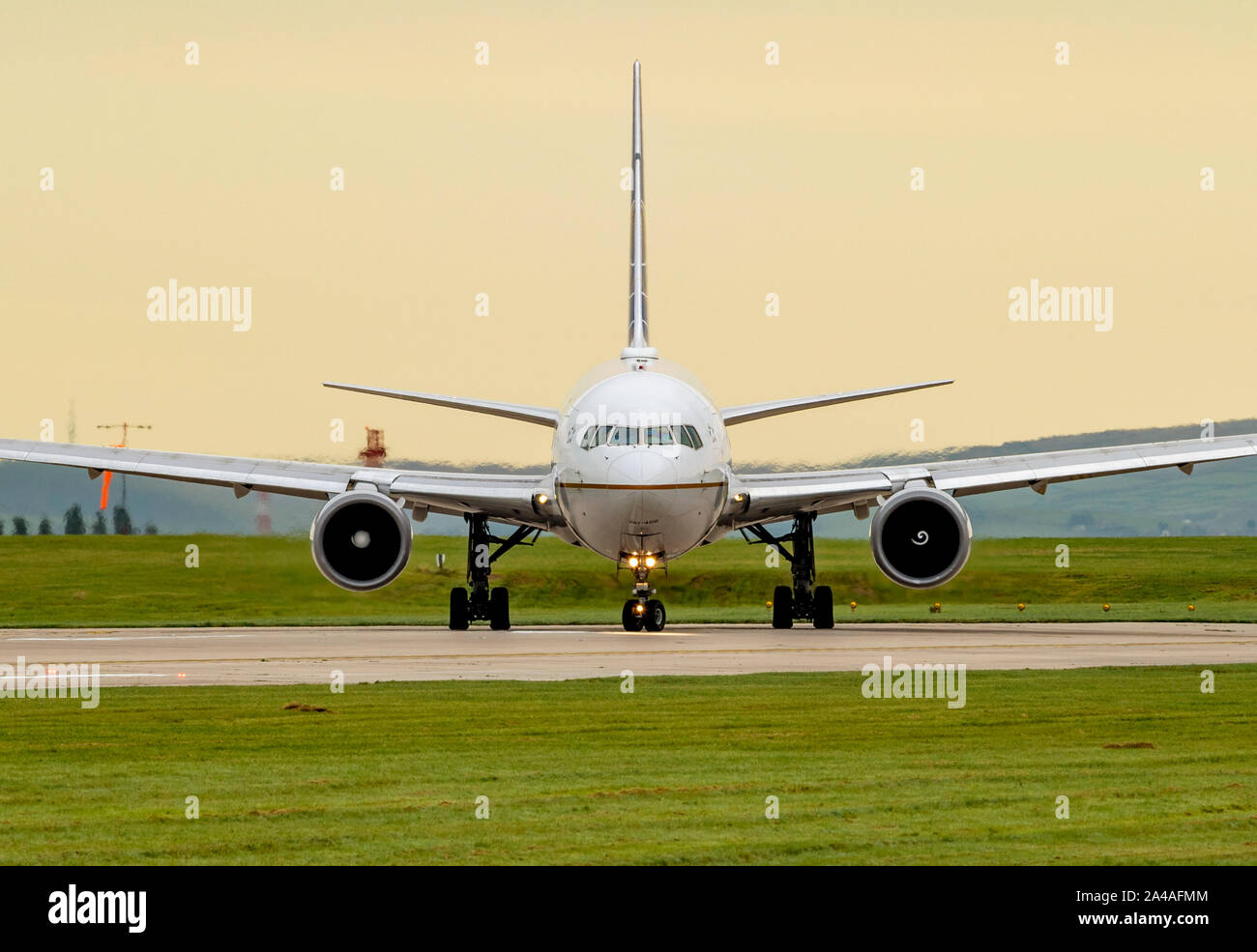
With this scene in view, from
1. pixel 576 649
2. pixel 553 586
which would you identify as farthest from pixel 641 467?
pixel 553 586

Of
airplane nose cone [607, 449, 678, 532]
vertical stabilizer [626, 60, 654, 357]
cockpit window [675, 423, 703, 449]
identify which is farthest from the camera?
vertical stabilizer [626, 60, 654, 357]

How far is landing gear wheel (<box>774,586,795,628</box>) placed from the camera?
38188mm

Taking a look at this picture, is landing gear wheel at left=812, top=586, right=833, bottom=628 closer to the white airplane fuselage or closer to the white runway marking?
the white airplane fuselage

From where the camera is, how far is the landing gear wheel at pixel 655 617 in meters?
34.9

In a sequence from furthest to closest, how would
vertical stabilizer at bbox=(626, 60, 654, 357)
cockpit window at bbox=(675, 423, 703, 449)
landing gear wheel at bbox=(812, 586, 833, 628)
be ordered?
1. vertical stabilizer at bbox=(626, 60, 654, 357)
2. landing gear wheel at bbox=(812, 586, 833, 628)
3. cockpit window at bbox=(675, 423, 703, 449)

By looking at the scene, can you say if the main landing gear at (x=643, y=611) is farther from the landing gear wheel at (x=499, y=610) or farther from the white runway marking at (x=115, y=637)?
the white runway marking at (x=115, y=637)

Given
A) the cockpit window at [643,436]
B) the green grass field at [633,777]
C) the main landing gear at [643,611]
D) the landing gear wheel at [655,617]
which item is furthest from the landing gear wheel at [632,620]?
the green grass field at [633,777]

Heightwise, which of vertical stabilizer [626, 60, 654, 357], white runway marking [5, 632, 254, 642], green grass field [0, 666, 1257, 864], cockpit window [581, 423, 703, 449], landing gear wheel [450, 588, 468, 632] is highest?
vertical stabilizer [626, 60, 654, 357]

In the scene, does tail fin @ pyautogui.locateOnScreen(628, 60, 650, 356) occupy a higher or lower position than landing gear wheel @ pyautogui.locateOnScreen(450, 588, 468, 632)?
higher

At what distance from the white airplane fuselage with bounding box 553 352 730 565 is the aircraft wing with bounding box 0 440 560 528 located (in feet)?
7.49

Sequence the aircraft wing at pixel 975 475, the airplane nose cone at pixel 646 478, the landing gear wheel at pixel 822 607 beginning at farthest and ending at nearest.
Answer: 1. the landing gear wheel at pixel 822 607
2. the aircraft wing at pixel 975 475
3. the airplane nose cone at pixel 646 478

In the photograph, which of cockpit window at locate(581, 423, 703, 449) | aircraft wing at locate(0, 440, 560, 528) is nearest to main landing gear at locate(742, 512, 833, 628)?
aircraft wing at locate(0, 440, 560, 528)

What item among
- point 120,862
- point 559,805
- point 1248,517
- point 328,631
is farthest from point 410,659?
point 1248,517

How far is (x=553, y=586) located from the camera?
47812 millimetres
